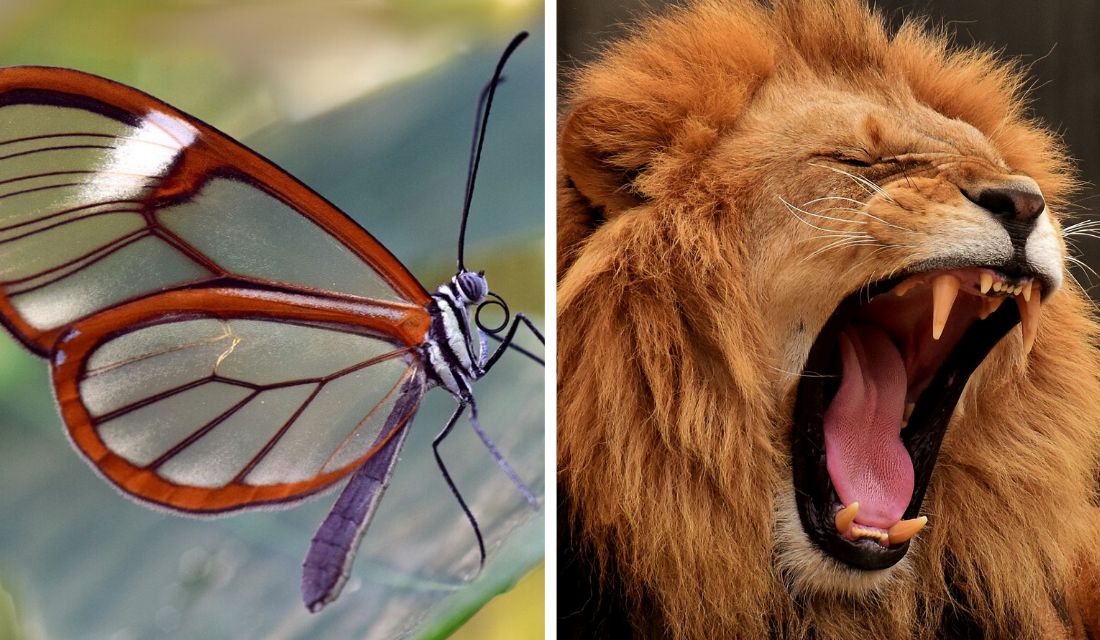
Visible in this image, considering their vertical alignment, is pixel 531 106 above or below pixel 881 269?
above

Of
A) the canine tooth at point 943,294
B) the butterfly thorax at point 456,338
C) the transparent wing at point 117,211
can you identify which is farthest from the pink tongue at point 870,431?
the transparent wing at point 117,211

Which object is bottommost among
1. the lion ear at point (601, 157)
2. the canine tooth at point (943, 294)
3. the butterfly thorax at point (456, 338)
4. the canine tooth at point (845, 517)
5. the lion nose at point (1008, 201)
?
the canine tooth at point (845, 517)

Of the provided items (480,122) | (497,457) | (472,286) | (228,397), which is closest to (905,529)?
(497,457)

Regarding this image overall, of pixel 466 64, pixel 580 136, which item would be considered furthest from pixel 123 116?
pixel 580 136

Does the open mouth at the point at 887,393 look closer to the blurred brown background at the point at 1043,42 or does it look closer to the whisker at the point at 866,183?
the whisker at the point at 866,183

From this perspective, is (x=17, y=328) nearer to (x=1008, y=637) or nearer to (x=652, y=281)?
(x=652, y=281)

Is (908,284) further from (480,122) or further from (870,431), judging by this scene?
(480,122)

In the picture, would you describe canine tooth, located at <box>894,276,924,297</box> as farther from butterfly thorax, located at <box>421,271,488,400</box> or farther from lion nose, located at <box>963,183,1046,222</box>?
butterfly thorax, located at <box>421,271,488,400</box>
